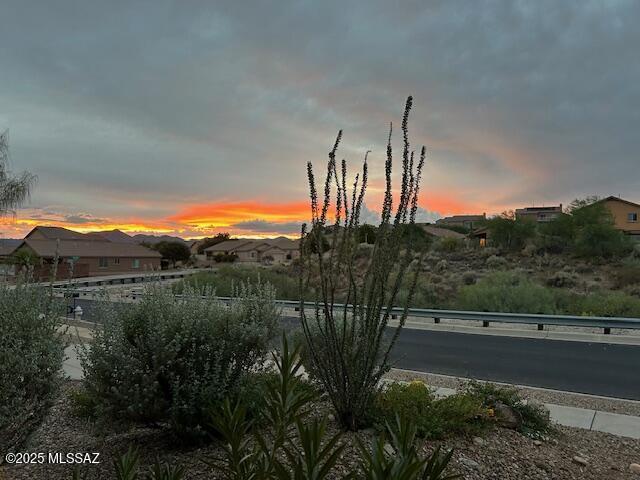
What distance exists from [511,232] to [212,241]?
271 ft

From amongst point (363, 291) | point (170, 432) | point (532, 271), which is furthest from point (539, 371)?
point (532, 271)

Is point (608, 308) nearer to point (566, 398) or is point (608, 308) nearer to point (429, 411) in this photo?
point (566, 398)

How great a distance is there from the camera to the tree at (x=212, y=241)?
115144 millimetres

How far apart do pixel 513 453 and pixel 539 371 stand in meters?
5.85

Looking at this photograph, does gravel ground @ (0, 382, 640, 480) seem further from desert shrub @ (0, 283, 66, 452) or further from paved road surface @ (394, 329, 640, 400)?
paved road surface @ (394, 329, 640, 400)

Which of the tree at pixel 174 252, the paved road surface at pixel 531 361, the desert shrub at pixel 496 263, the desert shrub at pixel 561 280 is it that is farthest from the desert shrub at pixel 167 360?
the tree at pixel 174 252

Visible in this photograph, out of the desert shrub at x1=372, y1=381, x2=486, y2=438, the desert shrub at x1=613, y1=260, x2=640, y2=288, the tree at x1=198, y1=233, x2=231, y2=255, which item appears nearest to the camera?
the desert shrub at x1=372, y1=381, x2=486, y2=438

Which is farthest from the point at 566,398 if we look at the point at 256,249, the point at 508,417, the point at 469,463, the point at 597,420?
the point at 256,249

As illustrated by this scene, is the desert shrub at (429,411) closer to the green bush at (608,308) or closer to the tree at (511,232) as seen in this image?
the green bush at (608,308)

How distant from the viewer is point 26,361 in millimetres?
3541

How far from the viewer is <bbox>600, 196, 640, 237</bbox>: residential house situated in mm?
60719

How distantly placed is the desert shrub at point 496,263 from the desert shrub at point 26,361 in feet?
127

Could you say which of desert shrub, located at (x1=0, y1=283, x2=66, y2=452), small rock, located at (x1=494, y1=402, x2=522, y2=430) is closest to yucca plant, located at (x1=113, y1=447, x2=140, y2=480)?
desert shrub, located at (x1=0, y1=283, x2=66, y2=452)

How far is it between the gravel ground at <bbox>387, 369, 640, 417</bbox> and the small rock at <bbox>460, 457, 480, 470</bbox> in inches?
120
